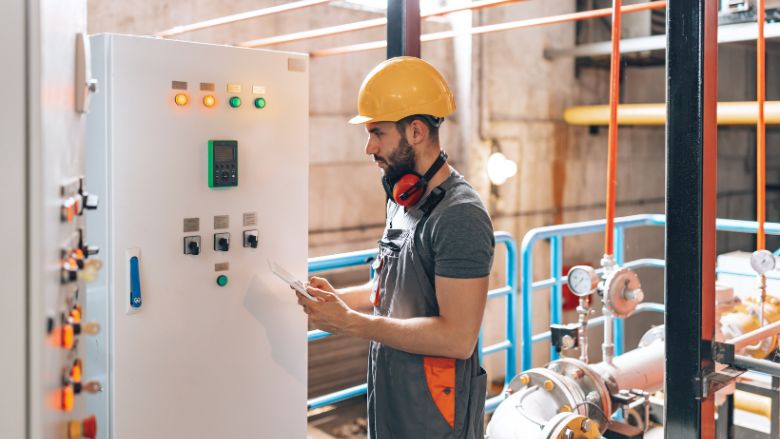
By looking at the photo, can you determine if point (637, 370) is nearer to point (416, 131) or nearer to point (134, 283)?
point (416, 131)

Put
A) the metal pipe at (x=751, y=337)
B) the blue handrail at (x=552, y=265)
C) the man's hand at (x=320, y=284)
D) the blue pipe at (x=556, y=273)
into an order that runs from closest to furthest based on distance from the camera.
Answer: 1. the metal pipe at (x=751, y=337)
2. the man's hand at (x=320, y=284)
3. the blue handrail at (x=552, y=265)
4. the blue pipe at (x=556, y=273)

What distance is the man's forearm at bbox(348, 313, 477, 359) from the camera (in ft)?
7.29

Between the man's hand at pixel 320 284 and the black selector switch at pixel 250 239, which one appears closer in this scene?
the man's hand at pixel 320 284

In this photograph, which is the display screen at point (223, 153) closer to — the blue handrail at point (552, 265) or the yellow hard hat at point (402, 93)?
the yellow hard hat at point (402, 93)

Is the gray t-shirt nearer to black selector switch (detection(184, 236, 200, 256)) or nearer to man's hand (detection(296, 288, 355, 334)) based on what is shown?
man's hand (detection(296, 288, 355, 334))

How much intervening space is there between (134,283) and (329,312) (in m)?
0.87

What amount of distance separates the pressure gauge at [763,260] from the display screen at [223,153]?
2.29 m

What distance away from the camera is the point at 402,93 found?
2.40 metres

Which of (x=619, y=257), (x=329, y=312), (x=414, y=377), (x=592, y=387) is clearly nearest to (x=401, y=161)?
(x=329, y=312)

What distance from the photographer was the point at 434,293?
2.33m

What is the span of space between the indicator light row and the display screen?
16 cm

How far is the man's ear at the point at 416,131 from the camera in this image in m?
2.38

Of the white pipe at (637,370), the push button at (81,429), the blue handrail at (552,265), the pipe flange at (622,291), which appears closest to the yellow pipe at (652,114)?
the blue handrail at (552,265)

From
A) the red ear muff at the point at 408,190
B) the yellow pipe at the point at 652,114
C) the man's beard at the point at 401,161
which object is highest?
the yellow pipe at the point at 652,114
